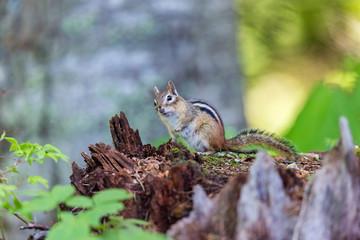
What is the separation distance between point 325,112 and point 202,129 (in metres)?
1.34

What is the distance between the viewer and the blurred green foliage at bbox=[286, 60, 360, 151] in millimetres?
3998

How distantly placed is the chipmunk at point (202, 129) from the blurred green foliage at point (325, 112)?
91 centimetres

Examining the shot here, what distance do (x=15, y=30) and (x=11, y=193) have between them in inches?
134

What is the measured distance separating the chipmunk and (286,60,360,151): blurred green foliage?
907mm

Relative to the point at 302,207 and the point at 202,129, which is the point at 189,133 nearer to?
the point at 202,129

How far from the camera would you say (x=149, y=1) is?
14.8 feet

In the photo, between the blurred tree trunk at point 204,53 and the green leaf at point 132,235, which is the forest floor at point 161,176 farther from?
the blurred tree trunk at point 204,53

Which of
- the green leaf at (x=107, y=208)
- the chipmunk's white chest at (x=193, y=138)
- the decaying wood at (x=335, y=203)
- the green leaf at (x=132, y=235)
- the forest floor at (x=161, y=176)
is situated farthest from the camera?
the chipmunk's white chest at (x=193, y=138)

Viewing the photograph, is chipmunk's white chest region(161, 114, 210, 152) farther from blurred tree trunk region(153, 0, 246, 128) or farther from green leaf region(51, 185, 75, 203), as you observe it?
green leaf region(51, 185, 75, 203)

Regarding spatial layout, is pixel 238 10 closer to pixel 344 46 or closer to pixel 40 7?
pixel 344 46

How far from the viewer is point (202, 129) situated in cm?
334

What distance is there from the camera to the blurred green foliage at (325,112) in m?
4.00

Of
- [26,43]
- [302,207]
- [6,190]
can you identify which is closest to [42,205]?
[6,190]

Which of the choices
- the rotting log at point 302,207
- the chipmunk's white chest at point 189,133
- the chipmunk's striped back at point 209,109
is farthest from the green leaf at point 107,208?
the chipmunk's striped back at point 209,109
